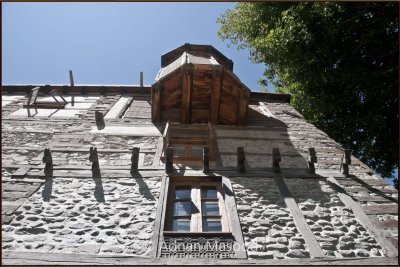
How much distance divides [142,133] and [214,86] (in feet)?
6.56

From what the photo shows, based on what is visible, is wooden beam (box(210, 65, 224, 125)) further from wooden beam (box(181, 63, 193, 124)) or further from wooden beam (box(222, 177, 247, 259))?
wooden beam (box(222, 177, 247, 259))

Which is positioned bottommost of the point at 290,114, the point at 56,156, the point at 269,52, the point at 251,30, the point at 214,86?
the point at 56,156

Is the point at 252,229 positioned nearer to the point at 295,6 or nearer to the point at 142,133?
the point at 142,133

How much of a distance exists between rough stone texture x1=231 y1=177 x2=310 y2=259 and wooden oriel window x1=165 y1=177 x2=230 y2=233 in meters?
0.28

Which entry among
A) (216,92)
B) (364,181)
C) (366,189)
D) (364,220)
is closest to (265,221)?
(364,220)

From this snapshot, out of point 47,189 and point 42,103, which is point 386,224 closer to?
point 47,189

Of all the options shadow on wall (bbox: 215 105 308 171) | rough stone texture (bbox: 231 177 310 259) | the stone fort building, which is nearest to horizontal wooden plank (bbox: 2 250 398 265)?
the stone fort building

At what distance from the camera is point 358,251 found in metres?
4.07

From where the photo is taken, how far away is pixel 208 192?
543 centimetres

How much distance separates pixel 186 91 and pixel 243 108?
4.55ft

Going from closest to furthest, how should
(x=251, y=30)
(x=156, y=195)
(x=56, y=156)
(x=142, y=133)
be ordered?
(x=156, y=195)
(x=56, y=156)
(x=142, y=133)
(x=251, y=30)

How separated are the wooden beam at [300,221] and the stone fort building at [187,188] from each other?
14 mm

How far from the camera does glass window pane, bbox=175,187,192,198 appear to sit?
530cm

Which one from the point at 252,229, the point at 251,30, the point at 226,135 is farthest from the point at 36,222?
the point at 251,30
